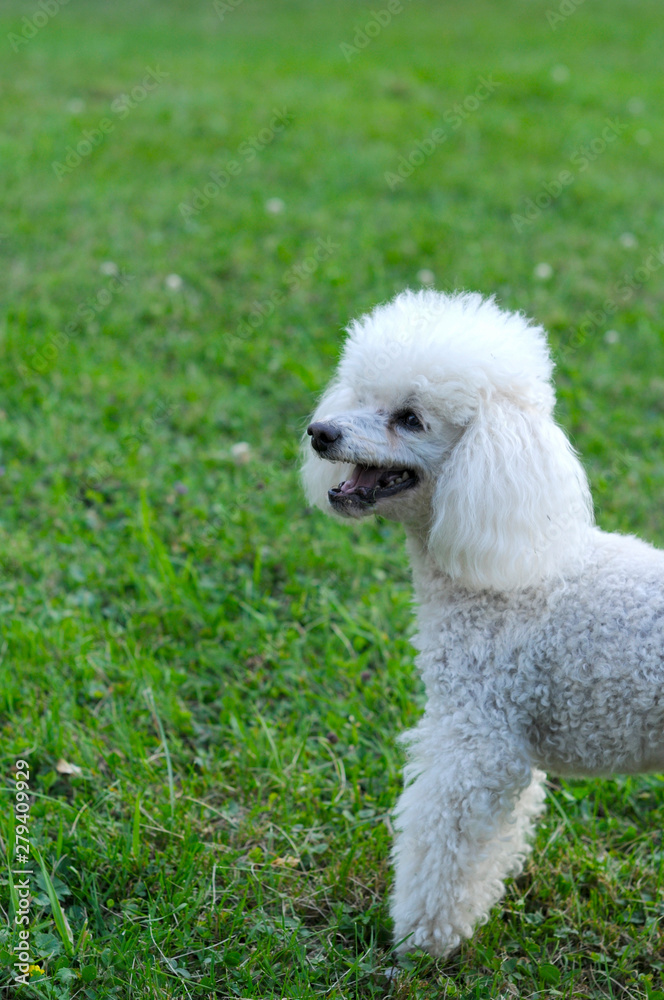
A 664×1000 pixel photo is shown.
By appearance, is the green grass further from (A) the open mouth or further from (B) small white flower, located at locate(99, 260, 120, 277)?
(A) the open mouth

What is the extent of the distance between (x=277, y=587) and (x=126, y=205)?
11.6 ft

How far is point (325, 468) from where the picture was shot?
2.44 metres

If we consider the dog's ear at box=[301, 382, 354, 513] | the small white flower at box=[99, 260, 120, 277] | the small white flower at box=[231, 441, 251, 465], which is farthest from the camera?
the small white flower at box=[99, 260, 120, 277]

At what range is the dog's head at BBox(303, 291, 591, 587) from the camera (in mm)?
2033

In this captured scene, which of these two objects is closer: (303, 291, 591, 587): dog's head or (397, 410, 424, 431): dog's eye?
(303, 291, 591, 587): dog's head

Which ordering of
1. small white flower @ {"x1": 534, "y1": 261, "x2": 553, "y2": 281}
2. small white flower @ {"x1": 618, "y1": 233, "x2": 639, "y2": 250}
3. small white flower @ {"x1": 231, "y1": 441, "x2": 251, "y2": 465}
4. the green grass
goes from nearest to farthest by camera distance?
the green grass
small white flower @ {"x1": 231, "y1": 441, "x2": 251, "y2": 465}
small white flower @ {"x1": 534, "y1": 261, "x2": 553, "y2": 281}
small white flower @ {"x1": 618, "y1": 233, "x2": 639, "y2": 250}

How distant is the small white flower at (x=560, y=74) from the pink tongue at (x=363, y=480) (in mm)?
7026

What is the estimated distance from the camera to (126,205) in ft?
18.9

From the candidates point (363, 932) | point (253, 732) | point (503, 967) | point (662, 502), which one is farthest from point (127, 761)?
point (662, 502)

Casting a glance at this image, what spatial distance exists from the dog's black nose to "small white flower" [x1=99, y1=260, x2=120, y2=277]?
10.7ft

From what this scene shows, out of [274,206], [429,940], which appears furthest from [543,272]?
[429,940]

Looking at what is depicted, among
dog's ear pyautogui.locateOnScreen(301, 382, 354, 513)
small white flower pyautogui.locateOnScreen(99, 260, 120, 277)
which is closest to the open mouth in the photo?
dog's ear pyautogui.locateOnScreen(301, 382, 354, 513)

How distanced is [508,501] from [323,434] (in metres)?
0.47

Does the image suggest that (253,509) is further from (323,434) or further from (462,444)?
(462,444)
